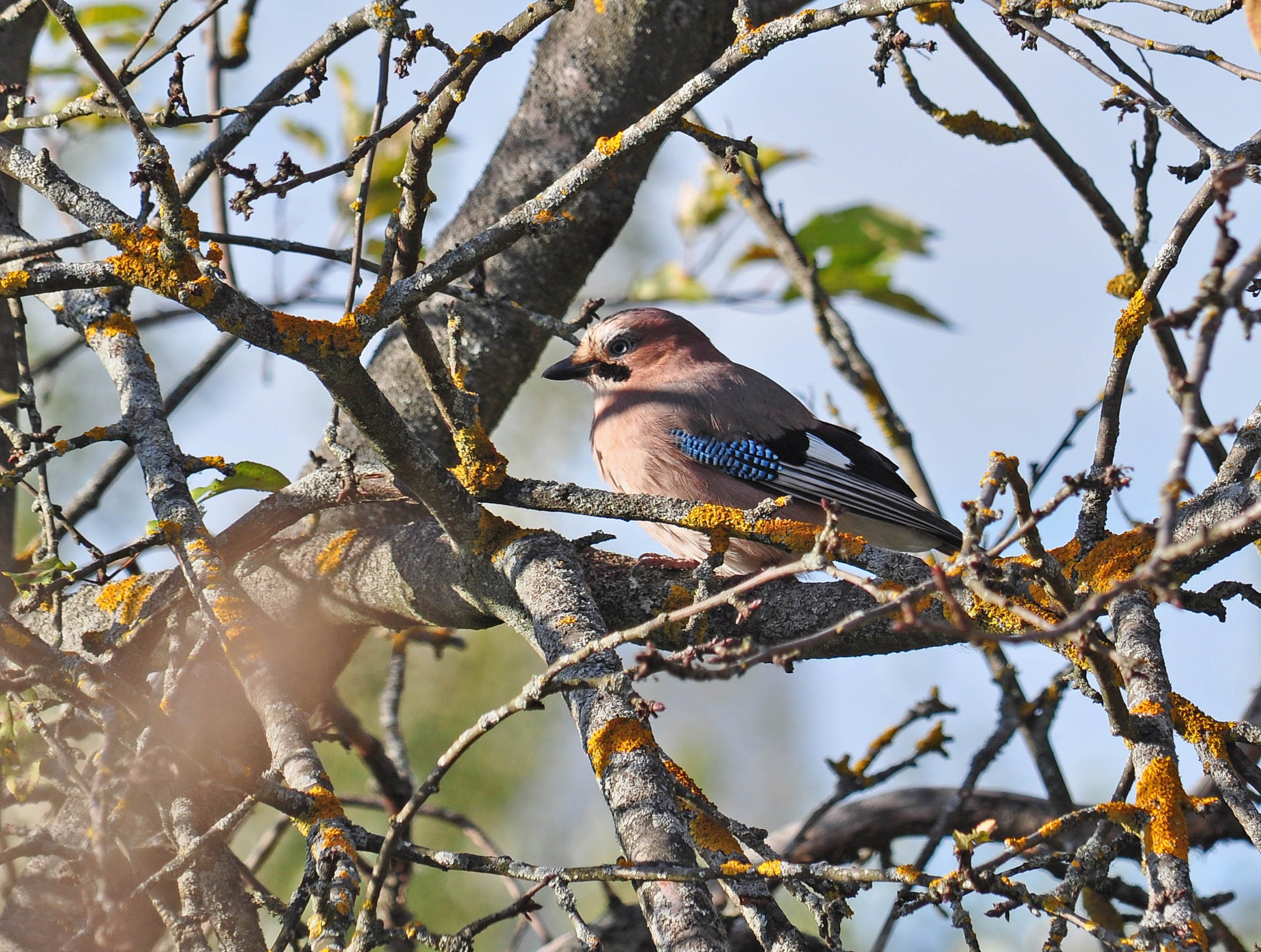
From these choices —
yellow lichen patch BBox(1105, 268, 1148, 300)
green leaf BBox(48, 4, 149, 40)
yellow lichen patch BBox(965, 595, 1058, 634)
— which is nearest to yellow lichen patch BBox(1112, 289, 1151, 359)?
yellow lichen patch BBox(1105, 268, 1148, 300)

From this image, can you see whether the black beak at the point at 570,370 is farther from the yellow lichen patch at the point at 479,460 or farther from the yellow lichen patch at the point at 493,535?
the yellow lichen patch at the point at 479,460

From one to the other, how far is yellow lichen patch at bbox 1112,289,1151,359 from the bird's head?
9.92 feet

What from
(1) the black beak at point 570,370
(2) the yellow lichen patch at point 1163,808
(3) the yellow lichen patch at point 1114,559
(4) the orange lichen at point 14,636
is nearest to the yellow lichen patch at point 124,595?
(4) the orange lichen at point 14,636

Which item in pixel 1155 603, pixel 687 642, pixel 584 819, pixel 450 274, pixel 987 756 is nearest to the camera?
pixel 1155 603

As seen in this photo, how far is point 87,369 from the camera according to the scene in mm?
9961

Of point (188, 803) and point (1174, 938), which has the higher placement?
point (188, 803)

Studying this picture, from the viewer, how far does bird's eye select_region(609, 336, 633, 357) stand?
560 cm

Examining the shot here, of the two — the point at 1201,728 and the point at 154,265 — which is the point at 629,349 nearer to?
the point at 154,265

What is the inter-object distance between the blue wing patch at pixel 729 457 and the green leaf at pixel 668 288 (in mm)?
686

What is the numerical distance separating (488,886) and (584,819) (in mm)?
2405

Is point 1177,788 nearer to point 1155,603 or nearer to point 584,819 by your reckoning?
point 1155,603

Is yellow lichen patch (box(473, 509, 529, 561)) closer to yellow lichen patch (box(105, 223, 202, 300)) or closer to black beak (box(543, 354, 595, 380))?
yellow lichen patch (box(105, 223, 202, 300))

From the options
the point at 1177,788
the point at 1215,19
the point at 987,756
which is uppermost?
the point at 1215,19

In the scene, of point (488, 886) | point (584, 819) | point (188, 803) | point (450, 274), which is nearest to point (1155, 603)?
point (450, 274)
